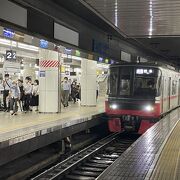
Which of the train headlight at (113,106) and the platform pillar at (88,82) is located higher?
the platform pillar at (88,82)

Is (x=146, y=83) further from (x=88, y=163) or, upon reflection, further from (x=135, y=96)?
(x=88, y=163)

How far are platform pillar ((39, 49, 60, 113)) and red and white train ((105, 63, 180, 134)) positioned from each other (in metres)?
2.93

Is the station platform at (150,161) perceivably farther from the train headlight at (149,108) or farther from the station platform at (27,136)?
the train headlight at (149,108)

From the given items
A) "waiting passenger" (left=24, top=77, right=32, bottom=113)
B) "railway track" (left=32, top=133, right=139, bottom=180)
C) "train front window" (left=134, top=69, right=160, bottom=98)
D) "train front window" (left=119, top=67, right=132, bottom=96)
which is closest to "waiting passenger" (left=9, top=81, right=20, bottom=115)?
"waiting passenger" (left=24, top=77, right=32, bottom=113)

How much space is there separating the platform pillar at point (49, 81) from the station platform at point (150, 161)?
751 cm

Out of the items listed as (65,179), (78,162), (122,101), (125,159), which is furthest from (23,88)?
(125,159)

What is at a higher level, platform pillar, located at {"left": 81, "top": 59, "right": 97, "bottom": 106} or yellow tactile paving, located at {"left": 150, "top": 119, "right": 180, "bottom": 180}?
platform pillar, located at {"left": 81, "top": 59, "right": 97, "bottom": 106}

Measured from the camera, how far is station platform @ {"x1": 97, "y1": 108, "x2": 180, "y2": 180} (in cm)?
661

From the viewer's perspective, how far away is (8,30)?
1008 cm

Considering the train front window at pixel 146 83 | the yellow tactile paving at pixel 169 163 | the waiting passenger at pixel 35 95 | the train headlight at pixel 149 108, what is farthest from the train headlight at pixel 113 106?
the yellow tactile paving at pixel 169 163

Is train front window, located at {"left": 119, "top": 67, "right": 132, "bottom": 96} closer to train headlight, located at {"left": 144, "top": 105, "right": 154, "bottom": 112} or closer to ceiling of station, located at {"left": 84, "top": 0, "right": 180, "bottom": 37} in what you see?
train headlight, located at {"left": 144, "top": 105, "right": 154, "bottom": 112}

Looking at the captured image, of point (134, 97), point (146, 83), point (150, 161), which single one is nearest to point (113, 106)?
point (134, 97)

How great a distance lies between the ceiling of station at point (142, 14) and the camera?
10562 millimetres

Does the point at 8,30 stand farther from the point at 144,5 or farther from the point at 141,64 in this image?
the point at 141,64
